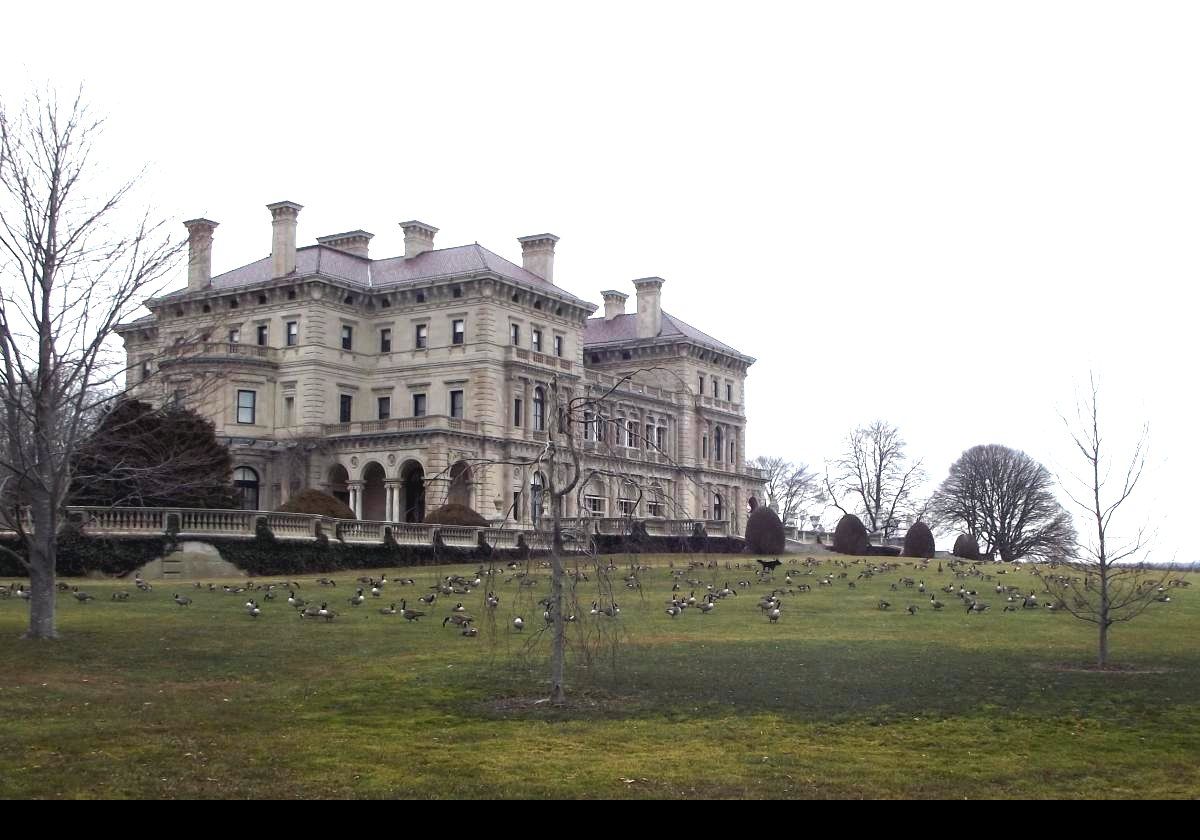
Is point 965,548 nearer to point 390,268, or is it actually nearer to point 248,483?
point 390,268

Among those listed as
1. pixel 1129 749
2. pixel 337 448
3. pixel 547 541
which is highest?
pixel 337 448

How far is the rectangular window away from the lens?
2857 inches

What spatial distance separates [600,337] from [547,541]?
3114 inches

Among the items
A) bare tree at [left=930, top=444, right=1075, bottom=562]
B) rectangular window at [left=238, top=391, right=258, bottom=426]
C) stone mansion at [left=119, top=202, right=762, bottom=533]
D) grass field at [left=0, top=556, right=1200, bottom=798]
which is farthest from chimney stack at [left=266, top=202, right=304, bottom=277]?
bare tree at [left=930, top=444, right=1075, bottom=562]

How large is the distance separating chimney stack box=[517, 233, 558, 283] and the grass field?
176 feet

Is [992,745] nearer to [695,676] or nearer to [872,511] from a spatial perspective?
[695,676]

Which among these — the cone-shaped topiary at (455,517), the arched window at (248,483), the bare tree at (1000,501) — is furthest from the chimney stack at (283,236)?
the bare tree at (1000,501)

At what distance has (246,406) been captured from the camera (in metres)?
72.9

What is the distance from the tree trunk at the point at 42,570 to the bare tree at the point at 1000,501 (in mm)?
86386

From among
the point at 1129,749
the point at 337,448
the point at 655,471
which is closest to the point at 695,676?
the point at 1129,749

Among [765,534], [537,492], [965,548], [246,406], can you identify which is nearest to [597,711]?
[537,492]

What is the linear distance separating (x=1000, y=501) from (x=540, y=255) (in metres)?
44.3

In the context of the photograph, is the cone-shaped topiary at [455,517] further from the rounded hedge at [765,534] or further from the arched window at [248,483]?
the rounded hedge at [765,534]

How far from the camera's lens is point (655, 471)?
8544cm
